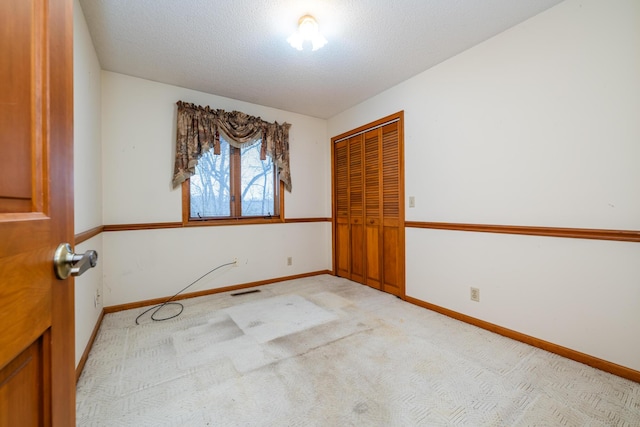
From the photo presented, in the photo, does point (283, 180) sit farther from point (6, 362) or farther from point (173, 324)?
point (6, 362)

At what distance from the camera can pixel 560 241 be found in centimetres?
191

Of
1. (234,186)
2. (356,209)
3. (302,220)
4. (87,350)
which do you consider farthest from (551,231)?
(87,350)

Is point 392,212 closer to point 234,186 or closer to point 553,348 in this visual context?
point 553,348

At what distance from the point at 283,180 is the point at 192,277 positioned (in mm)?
1671

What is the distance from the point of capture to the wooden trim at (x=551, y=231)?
1644 millimetres

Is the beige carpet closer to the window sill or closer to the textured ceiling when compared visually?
the window sill

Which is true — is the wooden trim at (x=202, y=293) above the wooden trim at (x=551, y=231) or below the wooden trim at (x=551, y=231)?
below

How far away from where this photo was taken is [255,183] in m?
3.60

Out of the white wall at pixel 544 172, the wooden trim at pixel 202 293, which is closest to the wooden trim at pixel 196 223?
the wooden trim at pixel 202 293

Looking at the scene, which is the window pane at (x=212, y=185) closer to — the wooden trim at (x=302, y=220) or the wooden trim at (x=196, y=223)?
the wooden trim at (x=196, y=223)

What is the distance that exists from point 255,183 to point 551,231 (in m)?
3.08

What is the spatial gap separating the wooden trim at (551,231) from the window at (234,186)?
218 cm

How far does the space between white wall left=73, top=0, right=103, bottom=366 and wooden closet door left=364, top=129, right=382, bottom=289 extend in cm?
282

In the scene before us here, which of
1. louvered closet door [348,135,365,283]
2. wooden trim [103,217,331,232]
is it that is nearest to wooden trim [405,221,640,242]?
louvered closet door [348,135,365,283]
